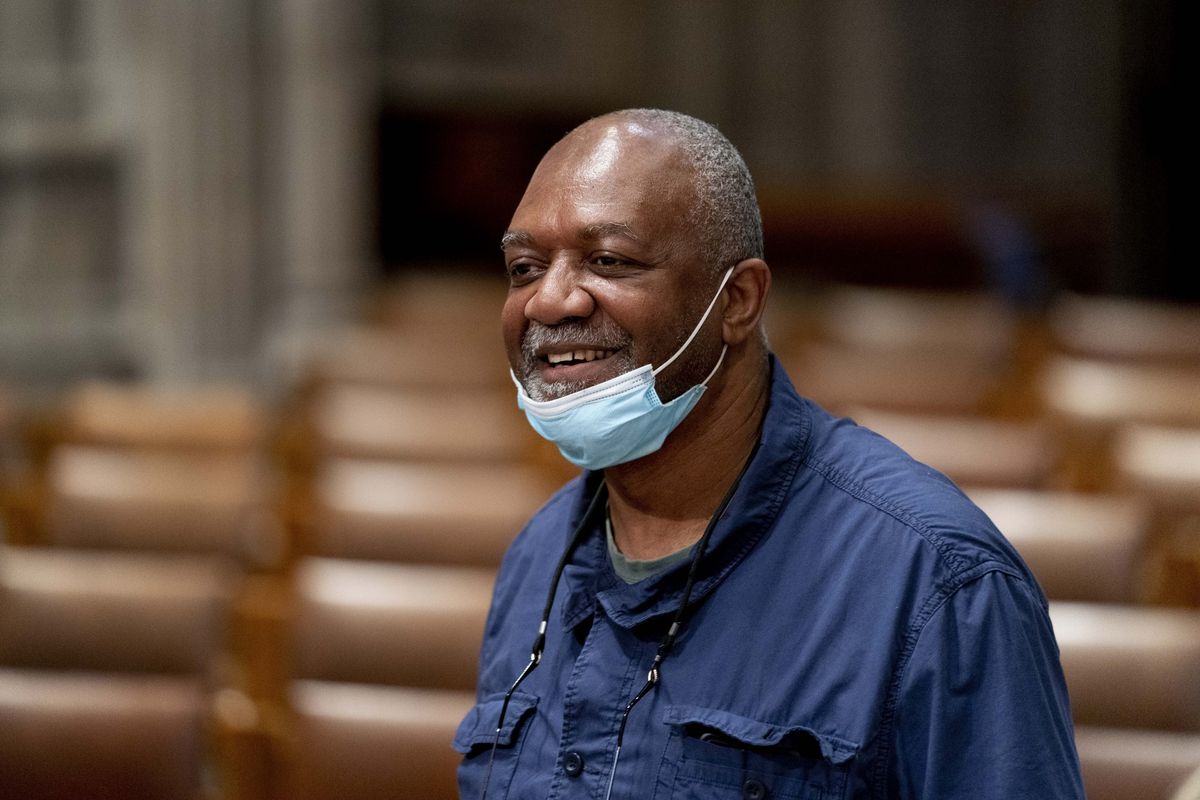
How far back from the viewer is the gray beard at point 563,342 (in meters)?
1.29

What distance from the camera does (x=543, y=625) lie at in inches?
54.7

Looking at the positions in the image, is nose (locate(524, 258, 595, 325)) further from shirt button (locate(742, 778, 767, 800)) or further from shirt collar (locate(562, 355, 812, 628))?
→ shirt button (locate(742, 778, 767, 800))

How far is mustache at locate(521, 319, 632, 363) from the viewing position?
4.24 feet

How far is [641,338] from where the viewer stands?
129cm

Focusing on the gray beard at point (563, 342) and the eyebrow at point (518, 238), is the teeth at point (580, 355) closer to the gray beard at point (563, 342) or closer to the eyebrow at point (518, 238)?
the gray beard at point (563, 342)

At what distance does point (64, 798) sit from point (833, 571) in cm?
170

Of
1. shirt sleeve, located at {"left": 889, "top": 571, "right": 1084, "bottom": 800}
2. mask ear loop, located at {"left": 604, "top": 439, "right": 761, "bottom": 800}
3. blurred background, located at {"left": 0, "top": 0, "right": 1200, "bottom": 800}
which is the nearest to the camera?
shirt sleeve, located at {"left": 889, "top": 571, "right": 1084, "bottom": 800}

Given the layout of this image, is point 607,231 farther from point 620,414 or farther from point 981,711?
point 981,711

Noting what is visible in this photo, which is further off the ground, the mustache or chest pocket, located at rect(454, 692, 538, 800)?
the mustache

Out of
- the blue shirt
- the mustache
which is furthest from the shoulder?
the mustache

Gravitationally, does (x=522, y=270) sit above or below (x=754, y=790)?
above

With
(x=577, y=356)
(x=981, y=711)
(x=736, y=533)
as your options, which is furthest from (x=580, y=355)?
(x=981, y=711)

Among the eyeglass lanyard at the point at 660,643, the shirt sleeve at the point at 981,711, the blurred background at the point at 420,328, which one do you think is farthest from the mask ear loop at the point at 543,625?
the blurred background at the point at 420,328

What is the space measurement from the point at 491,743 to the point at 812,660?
0.37 m
